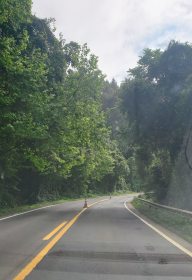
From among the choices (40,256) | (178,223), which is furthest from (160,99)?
(40,256)

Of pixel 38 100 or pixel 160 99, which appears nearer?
pixel 38 100

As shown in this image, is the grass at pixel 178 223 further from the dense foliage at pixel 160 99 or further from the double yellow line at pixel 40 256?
the dense foliage at pixel 160 99

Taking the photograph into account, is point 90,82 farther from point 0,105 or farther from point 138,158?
point 0,105

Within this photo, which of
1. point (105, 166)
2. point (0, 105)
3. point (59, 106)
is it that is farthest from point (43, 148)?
point (105, 166)

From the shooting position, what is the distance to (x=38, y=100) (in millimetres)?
25531

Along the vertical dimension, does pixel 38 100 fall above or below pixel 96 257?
above

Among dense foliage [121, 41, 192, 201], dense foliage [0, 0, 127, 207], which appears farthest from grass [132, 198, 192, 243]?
dense foliage [0, 0, 127, 207]

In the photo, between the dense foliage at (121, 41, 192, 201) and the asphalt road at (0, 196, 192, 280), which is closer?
the asphalt road at (0, 196, 192, 280)

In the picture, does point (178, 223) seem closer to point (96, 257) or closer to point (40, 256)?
point (96, 257)

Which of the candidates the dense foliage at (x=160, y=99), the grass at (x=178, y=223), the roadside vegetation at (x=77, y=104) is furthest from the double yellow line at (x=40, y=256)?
the dense foliage at (x=160, y=99)

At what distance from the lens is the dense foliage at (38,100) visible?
79.7 feet

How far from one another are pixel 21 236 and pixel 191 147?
15.8 meters

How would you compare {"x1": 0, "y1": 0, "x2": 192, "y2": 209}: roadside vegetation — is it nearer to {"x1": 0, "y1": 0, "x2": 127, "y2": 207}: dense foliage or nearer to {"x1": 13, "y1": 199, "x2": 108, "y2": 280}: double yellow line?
{"x1": 0, "y1": 0, "x2": 127, "y2": 207}: dense foliage

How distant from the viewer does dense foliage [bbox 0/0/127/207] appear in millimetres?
24297
